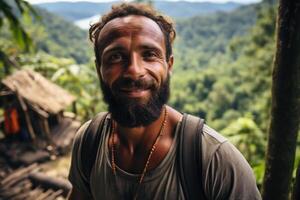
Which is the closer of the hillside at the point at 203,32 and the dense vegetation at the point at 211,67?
the dense vegetation at the point at 211,67

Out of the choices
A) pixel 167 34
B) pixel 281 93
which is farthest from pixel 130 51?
pixel 281 93

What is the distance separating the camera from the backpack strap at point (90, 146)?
215 cm

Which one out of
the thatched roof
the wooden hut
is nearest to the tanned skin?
the wooden hut

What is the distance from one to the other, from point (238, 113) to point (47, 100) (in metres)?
35.8

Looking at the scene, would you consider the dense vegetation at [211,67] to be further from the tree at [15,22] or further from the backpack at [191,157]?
the tree at [15,22]

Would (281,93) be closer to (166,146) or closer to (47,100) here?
(166,146)

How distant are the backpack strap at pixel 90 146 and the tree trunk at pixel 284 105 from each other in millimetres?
1098

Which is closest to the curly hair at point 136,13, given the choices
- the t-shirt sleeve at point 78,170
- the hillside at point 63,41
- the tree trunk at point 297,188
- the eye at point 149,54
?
the eye at point 149,54

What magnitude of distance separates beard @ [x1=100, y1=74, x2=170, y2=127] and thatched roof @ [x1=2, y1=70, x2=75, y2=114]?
1128 cm

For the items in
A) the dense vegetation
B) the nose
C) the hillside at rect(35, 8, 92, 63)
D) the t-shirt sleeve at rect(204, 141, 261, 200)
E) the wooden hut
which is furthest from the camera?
the hillside at rect(35, 8, 92, 63)

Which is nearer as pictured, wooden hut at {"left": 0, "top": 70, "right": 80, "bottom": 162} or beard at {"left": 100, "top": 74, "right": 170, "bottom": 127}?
beard at {"left": 100, "top": 74, "right": 170, "bottom": 127}

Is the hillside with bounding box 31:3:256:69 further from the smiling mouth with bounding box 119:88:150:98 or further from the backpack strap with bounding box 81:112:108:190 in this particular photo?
the smiling mouth with bounding box 119:88:150:98

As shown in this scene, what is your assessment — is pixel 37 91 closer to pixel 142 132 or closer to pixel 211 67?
pixel 142 132

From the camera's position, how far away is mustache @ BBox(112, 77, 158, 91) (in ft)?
6.30
